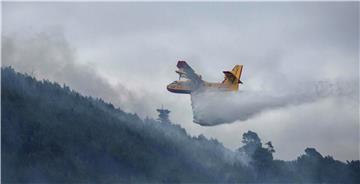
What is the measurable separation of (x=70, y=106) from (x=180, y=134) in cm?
2353

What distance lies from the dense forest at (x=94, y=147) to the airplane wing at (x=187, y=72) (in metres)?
26.2

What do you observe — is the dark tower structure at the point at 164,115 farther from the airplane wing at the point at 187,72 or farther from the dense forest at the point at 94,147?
the airplane wing at the point at 187,72

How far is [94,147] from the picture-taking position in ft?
458

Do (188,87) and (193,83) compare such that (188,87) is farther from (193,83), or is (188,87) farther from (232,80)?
(232,80)

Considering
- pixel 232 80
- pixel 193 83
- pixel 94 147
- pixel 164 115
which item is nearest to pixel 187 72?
pixel 193 83

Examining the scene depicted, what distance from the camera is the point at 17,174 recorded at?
121m

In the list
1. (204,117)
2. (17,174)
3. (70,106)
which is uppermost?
(70,106)

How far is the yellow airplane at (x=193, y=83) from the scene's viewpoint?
111125 mm

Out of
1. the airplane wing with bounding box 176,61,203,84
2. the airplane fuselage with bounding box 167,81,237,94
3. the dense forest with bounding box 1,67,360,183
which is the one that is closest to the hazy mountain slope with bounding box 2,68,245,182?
the dense forest with bounding box 1,67,360,183

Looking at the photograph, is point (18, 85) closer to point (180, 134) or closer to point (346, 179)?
point (180, 134)

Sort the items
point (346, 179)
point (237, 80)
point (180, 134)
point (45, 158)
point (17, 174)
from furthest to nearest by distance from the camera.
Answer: point (346, 179) < point (180, 134) < point (45, 158) < point (17, 174) < point (237, 80)

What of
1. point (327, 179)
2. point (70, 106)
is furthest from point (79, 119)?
point (327, 179)

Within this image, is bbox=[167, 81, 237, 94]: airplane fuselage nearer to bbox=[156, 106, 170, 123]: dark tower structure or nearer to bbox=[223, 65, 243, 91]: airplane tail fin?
bbox=[223, 65, 243, 91]: airplane tail fin

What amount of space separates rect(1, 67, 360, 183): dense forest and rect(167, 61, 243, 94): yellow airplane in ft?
79.3
